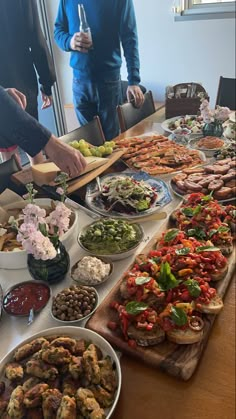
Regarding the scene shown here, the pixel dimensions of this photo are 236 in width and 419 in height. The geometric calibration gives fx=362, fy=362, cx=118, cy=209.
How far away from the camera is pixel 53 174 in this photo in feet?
3.85

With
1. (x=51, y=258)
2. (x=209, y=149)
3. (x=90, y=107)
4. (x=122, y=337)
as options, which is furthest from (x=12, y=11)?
(x=122, y=337)

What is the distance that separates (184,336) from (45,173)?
2.36 ft

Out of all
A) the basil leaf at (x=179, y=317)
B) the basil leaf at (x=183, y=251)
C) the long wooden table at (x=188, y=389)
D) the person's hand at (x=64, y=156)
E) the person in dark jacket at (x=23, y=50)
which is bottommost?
the long wooden table at (x=188, y=389)

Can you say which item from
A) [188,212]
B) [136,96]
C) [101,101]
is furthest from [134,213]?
[101,101]

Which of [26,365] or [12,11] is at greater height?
[12,11]

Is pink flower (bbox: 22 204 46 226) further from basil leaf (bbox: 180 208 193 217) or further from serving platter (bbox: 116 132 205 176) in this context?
serving platter (bbox: 116 132 205 176)

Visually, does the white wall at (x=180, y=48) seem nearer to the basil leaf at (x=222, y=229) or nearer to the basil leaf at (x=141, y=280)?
the basil leaf at (x=222, y=229)

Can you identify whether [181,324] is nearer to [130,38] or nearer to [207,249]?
[207,249]

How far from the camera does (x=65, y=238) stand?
37.2 inches

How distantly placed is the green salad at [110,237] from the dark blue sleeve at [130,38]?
4.46ft

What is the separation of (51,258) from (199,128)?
3.79 ft

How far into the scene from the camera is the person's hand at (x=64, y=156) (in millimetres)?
1117

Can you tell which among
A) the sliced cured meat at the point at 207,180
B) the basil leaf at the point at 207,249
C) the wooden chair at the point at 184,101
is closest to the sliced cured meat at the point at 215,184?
the sliced cured meat at the point at 207,180

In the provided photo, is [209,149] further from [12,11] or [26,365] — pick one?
[12,11]
